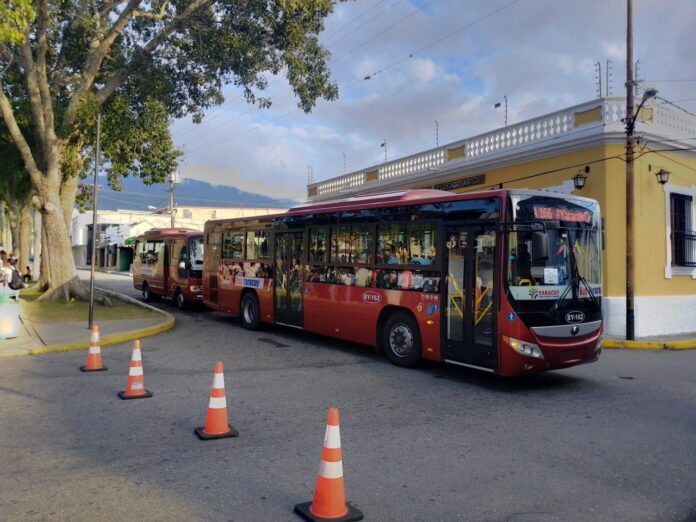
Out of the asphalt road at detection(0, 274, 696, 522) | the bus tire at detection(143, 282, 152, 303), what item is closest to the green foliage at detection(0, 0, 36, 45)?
the asphalt road at detection(0, 274, 696, 522)

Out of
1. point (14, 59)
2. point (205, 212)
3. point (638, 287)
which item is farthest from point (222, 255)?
point (205, 212)

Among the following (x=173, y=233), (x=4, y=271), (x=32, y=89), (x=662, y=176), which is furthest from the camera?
(x=173, y=233)

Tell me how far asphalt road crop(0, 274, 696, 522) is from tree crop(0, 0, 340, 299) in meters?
9.36

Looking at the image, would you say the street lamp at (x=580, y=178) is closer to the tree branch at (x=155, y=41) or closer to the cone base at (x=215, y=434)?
the tree branch at (x=155, y=41)

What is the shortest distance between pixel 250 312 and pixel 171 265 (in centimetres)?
698

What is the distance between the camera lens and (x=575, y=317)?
838 centimetres

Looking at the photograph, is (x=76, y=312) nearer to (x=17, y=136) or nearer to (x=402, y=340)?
(x=17, y=136)

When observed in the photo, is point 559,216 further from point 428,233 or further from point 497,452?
point 497,452

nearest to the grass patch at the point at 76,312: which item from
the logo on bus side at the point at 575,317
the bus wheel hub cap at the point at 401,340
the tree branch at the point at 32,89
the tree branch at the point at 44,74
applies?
the tree branch at the point at 32,89

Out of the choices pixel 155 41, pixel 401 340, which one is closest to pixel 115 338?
pixel 401 340

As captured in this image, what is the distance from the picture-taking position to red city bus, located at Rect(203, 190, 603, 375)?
26.6ft

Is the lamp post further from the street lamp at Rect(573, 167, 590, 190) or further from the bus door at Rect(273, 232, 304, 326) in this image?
the bus door at Rect(273, 232, 304, 326)

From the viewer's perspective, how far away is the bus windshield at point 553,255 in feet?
26.5

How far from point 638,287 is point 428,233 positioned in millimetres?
8325
